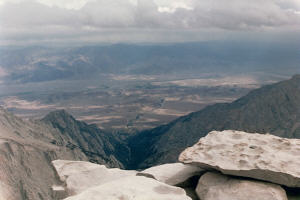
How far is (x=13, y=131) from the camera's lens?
633 feet

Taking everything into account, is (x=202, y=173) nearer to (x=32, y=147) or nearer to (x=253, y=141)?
(x=253, y=141)

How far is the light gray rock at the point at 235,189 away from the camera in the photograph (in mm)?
16172

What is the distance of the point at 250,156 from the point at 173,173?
5.30m

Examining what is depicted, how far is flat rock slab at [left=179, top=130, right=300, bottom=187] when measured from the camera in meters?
16.6

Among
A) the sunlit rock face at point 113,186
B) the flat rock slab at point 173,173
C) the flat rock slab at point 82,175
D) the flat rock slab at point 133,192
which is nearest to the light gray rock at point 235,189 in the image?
the flat rock slab at point 173,173

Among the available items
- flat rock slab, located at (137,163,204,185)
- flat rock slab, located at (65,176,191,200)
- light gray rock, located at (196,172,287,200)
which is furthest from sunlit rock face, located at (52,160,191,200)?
light gray rock, located at (196,172,287,200)

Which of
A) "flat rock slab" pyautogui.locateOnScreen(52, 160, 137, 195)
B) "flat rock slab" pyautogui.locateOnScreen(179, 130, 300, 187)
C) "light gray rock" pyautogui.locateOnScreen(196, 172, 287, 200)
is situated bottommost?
"flat rock slab" pyautogui.locateOnScreen(52, 160, 137, 195)

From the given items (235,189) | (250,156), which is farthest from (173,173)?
(250,156)

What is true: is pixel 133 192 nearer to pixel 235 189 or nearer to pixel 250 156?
pixel 235 189

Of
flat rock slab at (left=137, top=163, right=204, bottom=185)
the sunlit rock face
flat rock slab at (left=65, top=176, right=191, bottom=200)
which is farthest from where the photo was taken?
flat rock slab at (left=137, top=163, right=204, bottom=185)

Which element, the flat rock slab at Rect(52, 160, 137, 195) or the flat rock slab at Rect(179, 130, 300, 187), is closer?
the flat rock slab at Rect(179, 130, 300, 187)

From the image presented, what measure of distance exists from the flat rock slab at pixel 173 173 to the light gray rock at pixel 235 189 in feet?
5.85

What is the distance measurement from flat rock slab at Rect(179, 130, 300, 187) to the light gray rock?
1.51 ft

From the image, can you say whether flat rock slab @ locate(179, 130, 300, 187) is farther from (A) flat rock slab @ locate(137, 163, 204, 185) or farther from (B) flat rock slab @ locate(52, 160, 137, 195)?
(B) flat rock slab @ locate(52, 160, 137, 195)
